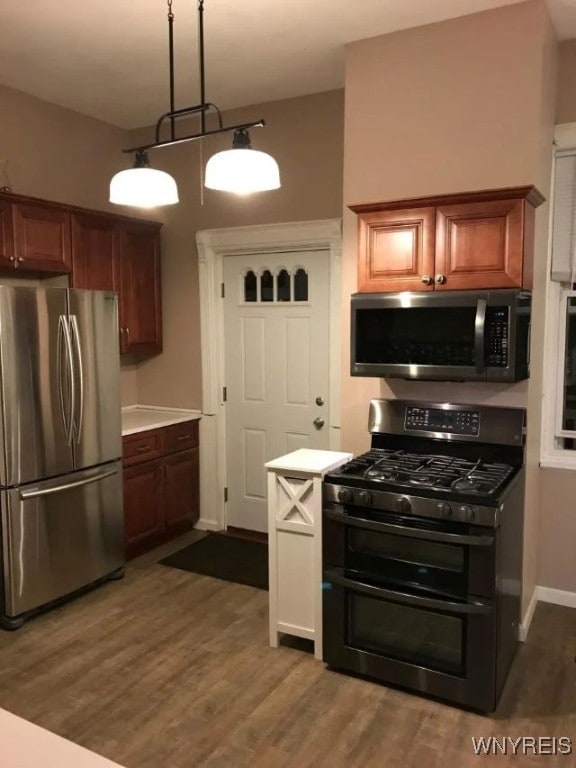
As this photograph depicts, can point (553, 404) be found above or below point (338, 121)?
below

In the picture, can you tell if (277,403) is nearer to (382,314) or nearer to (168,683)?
(382,314)

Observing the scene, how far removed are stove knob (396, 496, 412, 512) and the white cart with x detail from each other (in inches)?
15.6

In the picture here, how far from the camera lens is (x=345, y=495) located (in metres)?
2.70

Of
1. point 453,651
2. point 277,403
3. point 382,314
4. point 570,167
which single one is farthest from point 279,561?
point 570,167

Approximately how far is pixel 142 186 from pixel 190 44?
1478 mm

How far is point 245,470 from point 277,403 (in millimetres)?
584

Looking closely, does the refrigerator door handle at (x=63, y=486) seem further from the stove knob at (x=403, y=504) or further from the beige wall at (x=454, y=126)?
the stove knob at (x=403, y=504)

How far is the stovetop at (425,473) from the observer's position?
2531mm

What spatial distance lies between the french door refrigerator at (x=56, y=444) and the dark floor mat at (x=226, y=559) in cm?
54

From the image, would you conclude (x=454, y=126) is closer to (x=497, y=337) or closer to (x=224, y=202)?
(x=497, y=337)

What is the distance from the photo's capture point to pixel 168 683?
2.77 metres

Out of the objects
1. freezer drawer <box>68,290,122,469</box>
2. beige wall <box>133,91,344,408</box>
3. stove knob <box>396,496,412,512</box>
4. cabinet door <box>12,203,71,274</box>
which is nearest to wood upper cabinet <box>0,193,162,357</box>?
cabinet door <box>12,203,71,274</box>

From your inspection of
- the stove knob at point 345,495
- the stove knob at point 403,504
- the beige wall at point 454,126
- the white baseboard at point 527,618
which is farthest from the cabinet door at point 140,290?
the white baseboard at point 527,618

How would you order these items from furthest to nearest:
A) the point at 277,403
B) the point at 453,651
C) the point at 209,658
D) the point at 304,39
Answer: the point at 277,403 → the point at 304,39 → the point at 209,658 → the point at 453,651
